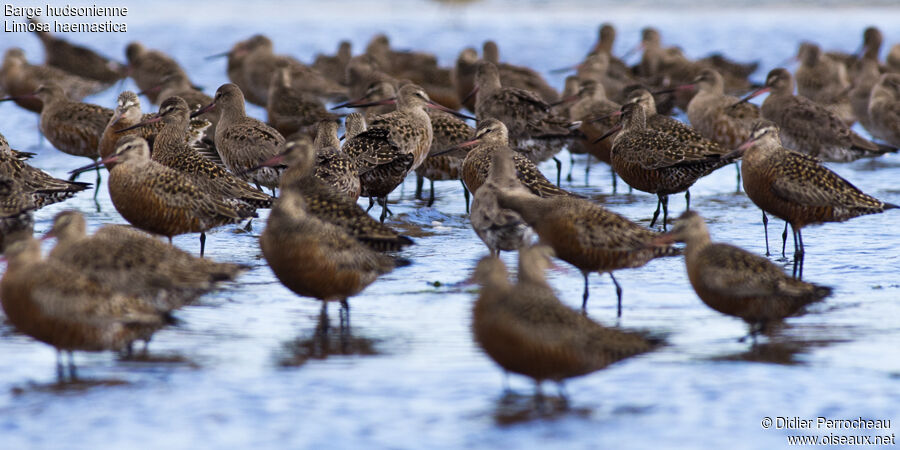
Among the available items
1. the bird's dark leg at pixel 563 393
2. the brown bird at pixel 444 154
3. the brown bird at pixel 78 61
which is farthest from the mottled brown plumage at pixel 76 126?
the bird's dark leg at pixel 563 393

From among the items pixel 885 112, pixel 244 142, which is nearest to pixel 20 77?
pixel 244 142

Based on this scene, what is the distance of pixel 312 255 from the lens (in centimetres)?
528

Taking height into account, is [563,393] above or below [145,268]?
below

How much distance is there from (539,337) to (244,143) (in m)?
4.83

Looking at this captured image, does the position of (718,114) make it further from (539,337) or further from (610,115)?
(539,337)

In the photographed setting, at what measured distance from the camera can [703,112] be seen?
11.1 meters

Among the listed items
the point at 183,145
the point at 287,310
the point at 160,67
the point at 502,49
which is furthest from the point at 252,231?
the point at 502,49

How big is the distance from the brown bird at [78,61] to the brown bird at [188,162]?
798 cm

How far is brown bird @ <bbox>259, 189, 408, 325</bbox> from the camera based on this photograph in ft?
17.3

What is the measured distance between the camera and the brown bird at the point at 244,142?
845 centimetres

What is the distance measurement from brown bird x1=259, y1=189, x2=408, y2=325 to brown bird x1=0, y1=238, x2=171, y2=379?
771 millimetres

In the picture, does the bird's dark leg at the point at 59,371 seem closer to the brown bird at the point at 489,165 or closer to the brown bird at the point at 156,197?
the brown bird at the point at 156,197

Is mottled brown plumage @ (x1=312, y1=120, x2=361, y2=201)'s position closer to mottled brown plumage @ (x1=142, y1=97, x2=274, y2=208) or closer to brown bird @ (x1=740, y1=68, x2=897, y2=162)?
mottled brown plumage @ (x1=142, y1=97, x2=274, y2=208)

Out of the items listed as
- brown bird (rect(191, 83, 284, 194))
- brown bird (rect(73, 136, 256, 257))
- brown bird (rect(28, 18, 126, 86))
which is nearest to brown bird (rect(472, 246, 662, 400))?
brown bird (rect(73, 136, 256, 257))
